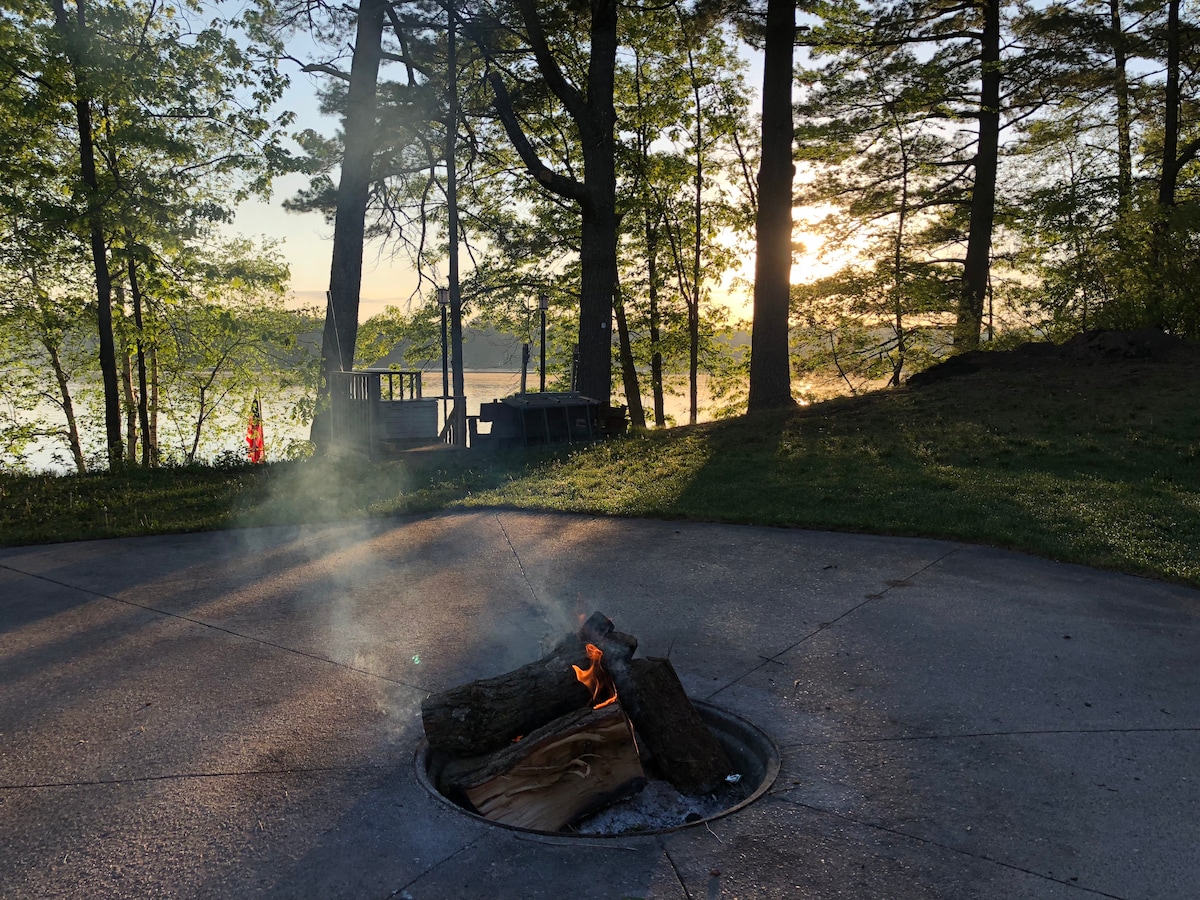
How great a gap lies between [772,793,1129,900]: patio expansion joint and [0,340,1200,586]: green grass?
444cm

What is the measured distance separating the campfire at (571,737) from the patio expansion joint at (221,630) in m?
0.76

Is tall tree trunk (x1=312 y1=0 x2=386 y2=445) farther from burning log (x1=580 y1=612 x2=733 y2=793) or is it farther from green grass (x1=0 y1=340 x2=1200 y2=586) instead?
burning log (x1=580 y1=612 x2=733 y2=793)

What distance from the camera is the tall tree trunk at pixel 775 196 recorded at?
14.9 m

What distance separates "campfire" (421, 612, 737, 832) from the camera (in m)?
3.39

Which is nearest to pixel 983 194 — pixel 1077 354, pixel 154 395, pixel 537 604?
pixel 1077 354

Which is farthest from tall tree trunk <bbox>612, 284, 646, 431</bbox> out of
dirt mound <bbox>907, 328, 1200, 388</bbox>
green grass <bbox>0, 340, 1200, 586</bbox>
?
green grass <bbox>0, 340, 1200, 586</bbox>

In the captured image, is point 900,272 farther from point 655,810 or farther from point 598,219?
point 655,810

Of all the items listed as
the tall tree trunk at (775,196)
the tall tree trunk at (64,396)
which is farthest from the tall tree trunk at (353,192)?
the tall tree trunk at (64,396)

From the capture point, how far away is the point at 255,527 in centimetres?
850

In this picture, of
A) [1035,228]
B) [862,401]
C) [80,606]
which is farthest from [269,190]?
[1035,228]

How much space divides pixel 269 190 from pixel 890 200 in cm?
1795

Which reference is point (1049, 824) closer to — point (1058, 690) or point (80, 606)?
point (1058, 690)

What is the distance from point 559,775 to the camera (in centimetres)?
341

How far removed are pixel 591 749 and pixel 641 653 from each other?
155cm
